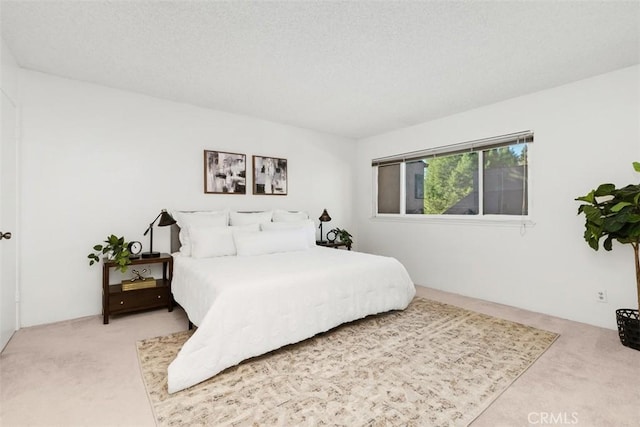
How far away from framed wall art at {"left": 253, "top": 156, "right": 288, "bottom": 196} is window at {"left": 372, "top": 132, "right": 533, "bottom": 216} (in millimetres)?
1650

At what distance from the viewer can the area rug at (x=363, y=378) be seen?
169 centimetres

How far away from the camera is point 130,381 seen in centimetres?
200

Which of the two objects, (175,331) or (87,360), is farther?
(175,331)

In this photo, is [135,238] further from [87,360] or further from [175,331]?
[87,360]

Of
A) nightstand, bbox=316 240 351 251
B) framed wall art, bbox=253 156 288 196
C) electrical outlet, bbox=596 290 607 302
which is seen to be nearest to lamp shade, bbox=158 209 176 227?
framed wall art, bbox=253 156 288 196

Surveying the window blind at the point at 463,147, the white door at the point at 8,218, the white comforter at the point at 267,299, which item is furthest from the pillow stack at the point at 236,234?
the window blind at the point at 463,147

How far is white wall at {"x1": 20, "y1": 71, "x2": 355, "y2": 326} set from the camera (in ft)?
9.74

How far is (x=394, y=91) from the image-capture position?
11.1 feet

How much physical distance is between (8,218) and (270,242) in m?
2.26

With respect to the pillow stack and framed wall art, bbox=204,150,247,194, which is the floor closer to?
the pillow stack

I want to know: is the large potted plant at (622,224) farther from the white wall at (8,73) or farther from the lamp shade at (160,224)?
the white wall at (8,73)

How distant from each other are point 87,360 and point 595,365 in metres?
3.67

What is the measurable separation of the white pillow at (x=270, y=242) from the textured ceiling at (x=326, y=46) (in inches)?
61.9

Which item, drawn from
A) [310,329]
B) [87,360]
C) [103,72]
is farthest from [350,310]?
[103,72]
